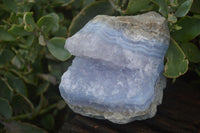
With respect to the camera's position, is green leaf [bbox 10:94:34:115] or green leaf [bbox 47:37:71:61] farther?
green leaf [bbox 10:94:34:115]

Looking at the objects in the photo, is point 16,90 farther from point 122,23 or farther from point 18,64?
point 122,23

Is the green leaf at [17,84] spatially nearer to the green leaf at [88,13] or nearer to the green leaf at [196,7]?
the green leaf at [88,13]

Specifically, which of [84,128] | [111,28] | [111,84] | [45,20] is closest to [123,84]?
[111,84]

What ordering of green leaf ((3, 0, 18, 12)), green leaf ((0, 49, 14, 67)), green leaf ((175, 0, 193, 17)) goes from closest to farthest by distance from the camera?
green leaf ((175, 0, 193, 17))
green leaf ((3, 0, 18, 12))
green leaf ((0, 49, 14, 67))

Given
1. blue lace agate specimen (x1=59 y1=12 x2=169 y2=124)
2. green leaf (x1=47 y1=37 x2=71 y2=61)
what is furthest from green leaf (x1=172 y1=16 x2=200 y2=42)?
green leaf (x1=47 y1=37 x2=71 y2=61)

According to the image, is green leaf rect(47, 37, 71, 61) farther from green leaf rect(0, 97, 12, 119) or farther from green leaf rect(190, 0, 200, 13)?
green leaf rect(190, 0, 200, 13)

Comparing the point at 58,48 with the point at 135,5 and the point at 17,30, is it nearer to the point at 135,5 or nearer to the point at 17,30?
the point at 17,30
